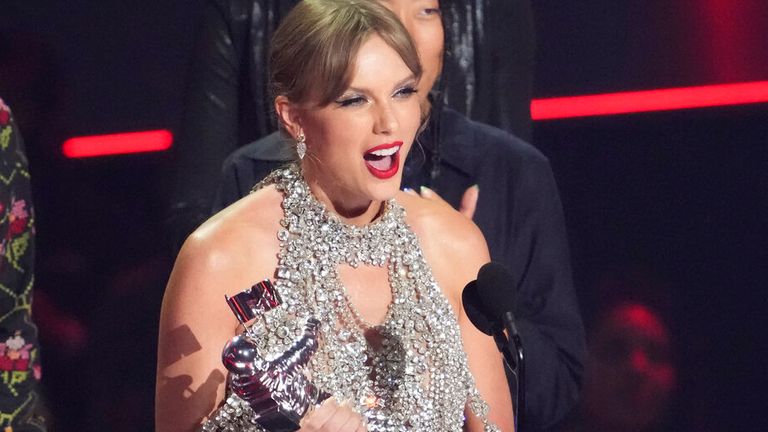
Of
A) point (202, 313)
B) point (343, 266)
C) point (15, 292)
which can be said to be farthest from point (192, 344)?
point (15, 292)

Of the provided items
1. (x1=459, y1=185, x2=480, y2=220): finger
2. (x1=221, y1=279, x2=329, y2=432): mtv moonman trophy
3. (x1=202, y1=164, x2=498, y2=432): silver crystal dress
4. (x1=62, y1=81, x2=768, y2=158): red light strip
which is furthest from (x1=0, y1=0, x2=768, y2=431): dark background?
(x1=221, y1=279, x2=329, y2=432): mtv moonman trophy

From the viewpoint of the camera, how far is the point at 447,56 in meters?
2.39

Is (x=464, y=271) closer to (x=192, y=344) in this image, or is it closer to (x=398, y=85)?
(x=398, y=85)

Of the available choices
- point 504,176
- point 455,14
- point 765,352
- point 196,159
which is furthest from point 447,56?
point 765,352

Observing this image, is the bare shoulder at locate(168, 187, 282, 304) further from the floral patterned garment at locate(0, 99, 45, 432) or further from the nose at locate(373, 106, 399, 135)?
the floral patterned garment at locate(0, 99, 45, 432)

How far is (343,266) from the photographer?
6.11 feet

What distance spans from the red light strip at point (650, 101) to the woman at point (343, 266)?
3.46 feet

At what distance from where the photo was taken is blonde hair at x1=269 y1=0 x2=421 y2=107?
176 centimetres

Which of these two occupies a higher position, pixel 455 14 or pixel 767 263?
A: pixel 455 14

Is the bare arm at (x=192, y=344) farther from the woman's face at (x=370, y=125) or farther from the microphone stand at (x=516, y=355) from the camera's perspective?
the microphone stand at (x=516, y=355)

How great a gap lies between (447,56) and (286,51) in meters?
0.63

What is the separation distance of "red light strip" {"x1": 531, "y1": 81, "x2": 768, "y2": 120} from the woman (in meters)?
1.06

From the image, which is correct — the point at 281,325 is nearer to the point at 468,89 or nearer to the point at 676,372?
the point at 468,89

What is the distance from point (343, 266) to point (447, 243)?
0.18 meters
